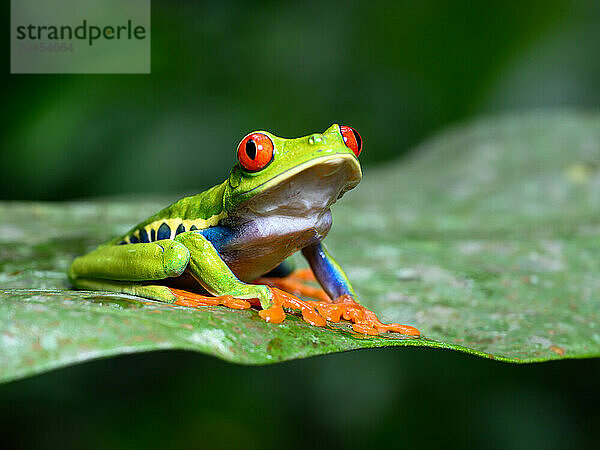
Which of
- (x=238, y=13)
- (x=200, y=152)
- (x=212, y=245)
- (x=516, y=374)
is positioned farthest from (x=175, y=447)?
(x=238, y=13)

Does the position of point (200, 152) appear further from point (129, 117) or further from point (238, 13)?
point (238, 13)

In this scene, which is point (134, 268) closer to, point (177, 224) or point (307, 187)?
point (177, 224)

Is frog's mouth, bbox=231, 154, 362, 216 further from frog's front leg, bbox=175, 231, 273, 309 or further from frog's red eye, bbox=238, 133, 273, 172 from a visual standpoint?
frog's front leg, bbox=175, 231, 273, 309

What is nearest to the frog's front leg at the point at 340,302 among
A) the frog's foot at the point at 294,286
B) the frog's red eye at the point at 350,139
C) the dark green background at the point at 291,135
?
the frog's foot at the point at 294,286

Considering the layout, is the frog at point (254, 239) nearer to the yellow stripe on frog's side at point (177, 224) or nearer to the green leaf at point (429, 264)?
the yellow stripe on frog's side at point (177, 224)

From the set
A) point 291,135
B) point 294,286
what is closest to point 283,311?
point 294,286

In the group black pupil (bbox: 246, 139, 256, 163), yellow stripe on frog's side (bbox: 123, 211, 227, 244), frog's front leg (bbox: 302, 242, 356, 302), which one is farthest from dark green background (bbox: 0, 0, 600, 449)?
black pupil (bbox: 246, 139, 256, 163)
